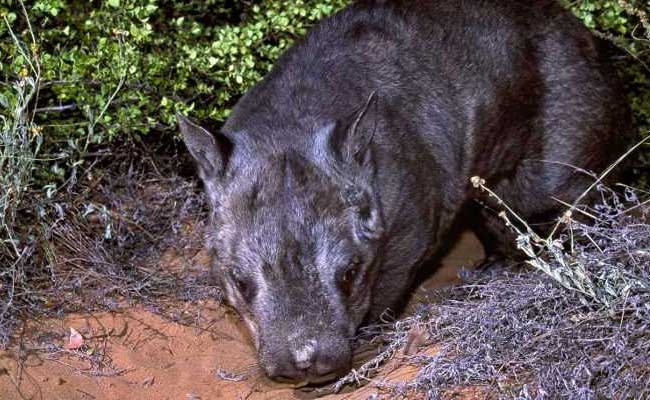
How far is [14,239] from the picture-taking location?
5312 mm

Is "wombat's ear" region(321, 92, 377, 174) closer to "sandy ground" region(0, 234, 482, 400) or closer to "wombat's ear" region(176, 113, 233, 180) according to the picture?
"wombat's ear" region(176, 113, 233, 180)

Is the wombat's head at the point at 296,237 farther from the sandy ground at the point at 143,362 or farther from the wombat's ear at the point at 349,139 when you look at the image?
the sandy ground at the point at 143,362

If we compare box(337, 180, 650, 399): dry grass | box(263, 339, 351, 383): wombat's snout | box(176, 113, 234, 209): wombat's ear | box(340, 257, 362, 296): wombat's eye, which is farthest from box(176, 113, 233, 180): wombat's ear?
box(337, 180, 650, 399): dry grass

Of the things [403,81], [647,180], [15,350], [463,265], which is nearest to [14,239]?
[15,350]

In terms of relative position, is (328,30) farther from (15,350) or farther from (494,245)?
(15,350)

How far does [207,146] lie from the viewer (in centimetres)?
477

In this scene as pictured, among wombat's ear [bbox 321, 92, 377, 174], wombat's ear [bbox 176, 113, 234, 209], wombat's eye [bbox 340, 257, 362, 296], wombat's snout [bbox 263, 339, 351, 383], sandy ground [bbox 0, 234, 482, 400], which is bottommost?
sandy ground [bbox 0, 234, 482, 400]

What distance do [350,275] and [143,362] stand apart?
1214 mm

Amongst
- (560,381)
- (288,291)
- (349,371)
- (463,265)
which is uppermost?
(560,381)

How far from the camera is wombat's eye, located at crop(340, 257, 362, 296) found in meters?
4.65

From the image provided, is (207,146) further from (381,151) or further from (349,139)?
(381,151)

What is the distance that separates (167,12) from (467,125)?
2.06m

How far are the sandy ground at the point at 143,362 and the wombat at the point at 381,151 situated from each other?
1.49ft

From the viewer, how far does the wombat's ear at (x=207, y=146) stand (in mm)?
4672
